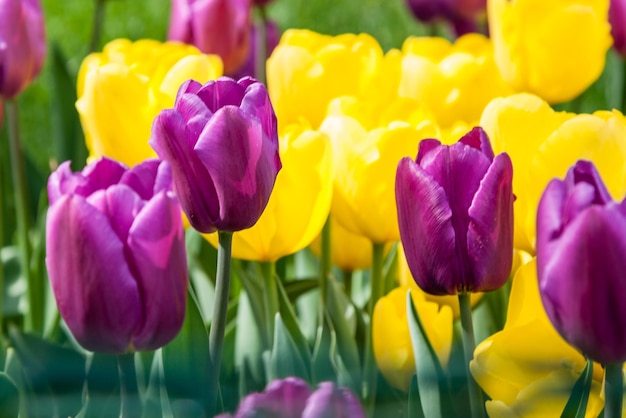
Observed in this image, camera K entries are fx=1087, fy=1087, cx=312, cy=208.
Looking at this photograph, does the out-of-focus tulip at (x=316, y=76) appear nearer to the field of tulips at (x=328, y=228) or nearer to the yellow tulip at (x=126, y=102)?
the field of tulips at (x=328, y=228)

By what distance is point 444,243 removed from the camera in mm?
671

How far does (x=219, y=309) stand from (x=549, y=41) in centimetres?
64

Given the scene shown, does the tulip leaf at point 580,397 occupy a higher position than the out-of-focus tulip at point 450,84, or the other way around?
the out-of-focus tulip at point 450,84

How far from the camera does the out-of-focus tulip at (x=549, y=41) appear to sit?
1.18 metres

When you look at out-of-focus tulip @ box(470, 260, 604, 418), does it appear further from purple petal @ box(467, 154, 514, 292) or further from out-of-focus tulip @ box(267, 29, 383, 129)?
out-of-focus tulip @ box(267, 29, 383, 129)

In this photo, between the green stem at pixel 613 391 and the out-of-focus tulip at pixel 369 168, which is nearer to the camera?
the green stem at pixel 613 391

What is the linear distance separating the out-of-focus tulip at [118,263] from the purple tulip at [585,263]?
21cm

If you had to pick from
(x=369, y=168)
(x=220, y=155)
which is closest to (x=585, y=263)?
(x=220, y=155)

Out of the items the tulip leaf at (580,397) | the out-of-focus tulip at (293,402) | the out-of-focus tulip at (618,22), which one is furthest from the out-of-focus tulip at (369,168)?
the out-of-focus tulip at (618,22)

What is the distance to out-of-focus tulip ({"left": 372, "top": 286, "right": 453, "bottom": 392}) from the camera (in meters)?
0.87

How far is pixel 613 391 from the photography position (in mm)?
610

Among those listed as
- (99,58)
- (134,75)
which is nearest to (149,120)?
(134,75)

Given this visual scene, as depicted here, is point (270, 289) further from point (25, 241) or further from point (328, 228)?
point (25, 241)

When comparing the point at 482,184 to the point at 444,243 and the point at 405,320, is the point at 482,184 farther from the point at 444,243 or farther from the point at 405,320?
the point at 405,320
